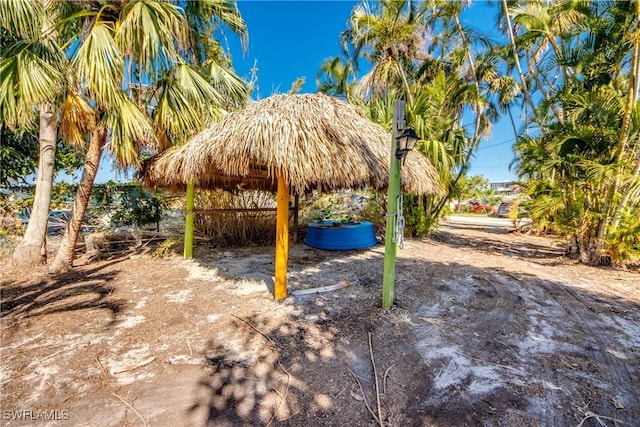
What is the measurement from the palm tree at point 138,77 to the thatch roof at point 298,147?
112cm

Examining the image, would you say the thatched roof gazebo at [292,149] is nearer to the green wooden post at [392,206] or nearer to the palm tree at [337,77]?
the green wooden post at [392,206]

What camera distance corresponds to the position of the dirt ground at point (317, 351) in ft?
6.40

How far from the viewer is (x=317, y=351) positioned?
8.84 feet

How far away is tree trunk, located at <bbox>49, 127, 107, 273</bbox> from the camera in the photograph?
491 centimetres

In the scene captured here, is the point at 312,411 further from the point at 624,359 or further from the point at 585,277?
the point at 585,277

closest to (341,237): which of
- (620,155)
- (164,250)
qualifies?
(164,250)

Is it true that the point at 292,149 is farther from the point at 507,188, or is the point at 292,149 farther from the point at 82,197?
the point at 507,188

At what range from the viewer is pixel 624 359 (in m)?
2.52

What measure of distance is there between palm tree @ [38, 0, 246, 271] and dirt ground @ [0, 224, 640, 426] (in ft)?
7.81

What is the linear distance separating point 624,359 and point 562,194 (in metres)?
5.02

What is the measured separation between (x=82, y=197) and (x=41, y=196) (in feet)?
2.51

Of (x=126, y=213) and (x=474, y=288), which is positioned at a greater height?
(x=126, y=213)

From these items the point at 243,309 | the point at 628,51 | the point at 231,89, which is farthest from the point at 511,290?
the point at 231,89
